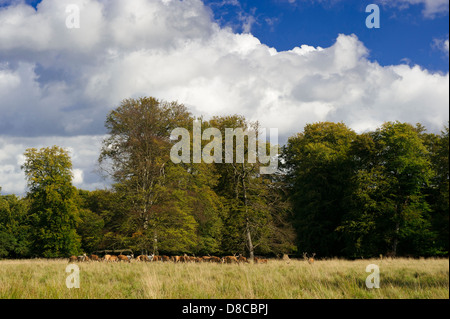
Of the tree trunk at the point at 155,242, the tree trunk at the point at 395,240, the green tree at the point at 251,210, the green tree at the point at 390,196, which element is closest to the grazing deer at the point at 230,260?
the tree trunk at the point at 155,242

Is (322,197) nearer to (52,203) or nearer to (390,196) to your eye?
(390,196)

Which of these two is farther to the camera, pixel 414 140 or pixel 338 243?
pixel 338 243

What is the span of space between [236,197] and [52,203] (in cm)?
2020

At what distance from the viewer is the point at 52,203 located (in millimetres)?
45312

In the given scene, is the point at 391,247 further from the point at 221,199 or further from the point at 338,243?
the point at 221,199

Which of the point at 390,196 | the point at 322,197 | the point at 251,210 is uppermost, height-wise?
the point at 390,196

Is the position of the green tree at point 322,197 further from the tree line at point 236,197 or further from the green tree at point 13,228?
the green tree at point 13,228

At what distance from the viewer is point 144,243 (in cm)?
3195

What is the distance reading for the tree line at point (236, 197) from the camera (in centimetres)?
3331

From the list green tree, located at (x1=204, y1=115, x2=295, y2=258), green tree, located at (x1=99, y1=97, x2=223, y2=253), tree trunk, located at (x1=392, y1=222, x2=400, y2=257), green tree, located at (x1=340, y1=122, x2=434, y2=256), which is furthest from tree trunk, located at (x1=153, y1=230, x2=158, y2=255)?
tree trunk, located at (x1=392, y1=222, x2=400, y2=257)

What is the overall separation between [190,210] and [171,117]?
8.18 m

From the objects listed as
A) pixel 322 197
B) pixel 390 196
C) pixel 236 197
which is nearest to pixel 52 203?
pixel 236 197

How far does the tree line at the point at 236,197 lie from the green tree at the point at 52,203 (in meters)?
0.11

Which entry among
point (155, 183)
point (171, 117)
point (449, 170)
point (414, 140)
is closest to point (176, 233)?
point (155, 183)
